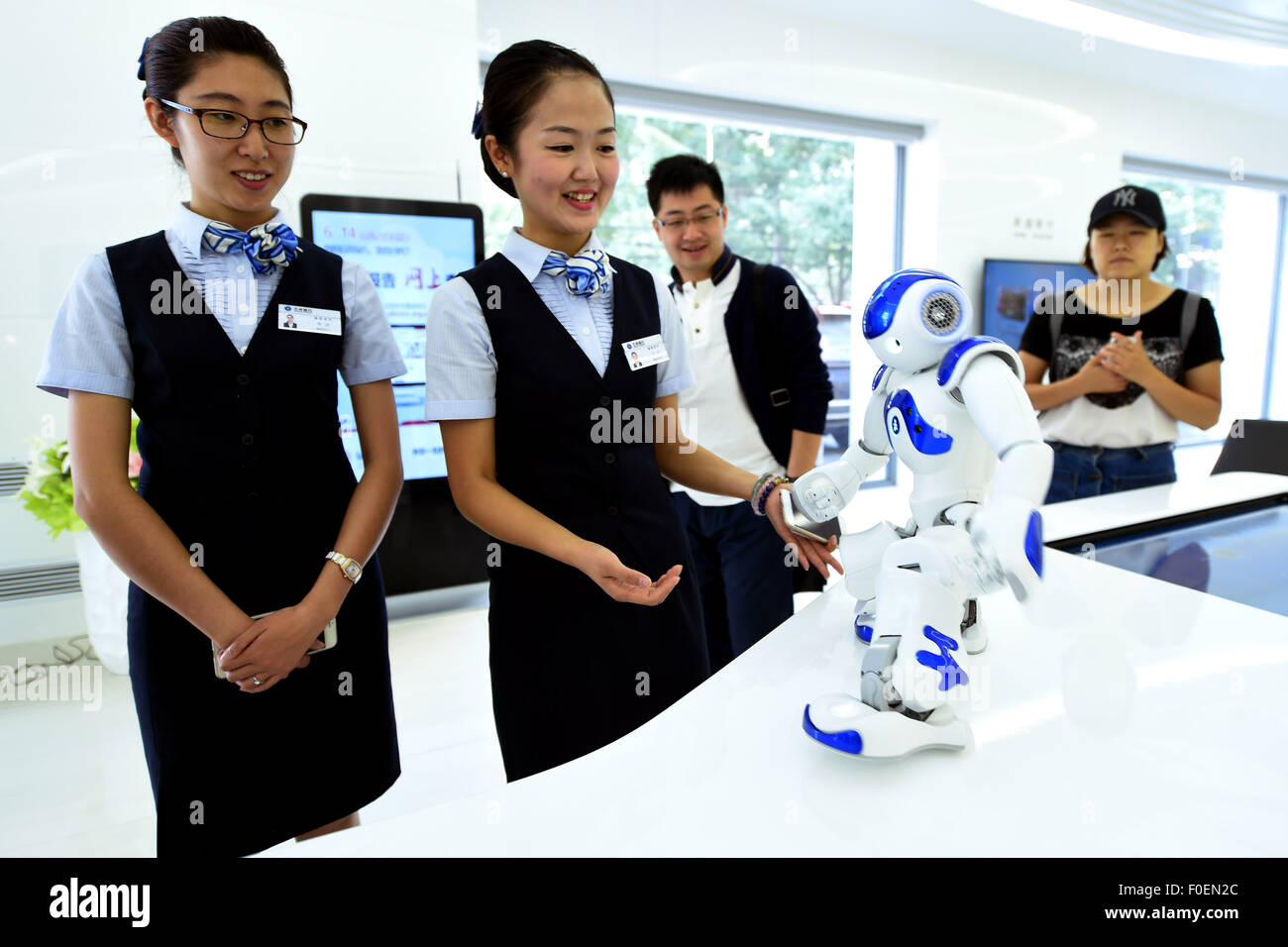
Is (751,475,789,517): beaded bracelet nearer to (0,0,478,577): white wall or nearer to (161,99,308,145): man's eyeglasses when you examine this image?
(161,99,308,145): man's eyeglasses

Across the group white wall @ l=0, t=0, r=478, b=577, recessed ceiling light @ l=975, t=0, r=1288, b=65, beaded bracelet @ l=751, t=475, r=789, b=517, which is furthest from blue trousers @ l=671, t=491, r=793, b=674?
recessed ceiling light @ l=975, t=0, r=1288, b=65

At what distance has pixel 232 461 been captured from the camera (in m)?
1.20

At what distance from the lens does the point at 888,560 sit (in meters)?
1.03

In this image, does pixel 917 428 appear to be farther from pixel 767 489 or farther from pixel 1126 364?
pixel 1126 364

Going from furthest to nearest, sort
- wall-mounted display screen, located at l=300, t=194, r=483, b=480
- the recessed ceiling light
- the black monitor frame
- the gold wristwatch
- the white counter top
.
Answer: the recessed ceiling light → the black monitor frame → wall-mounted display screen, located at l=300, t=194, r=483, b=480 → the gold wristwatch → the white counter top

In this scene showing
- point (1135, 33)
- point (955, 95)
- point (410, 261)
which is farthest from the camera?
point (955, 95)

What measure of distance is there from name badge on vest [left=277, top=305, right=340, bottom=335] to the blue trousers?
108cm

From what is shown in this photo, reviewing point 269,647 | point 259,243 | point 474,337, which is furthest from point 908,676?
point 259,243

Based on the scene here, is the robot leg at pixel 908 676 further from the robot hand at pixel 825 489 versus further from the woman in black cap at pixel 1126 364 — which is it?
the woman in black cap at pixel 1126 364

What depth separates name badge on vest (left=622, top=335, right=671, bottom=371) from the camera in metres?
1.32

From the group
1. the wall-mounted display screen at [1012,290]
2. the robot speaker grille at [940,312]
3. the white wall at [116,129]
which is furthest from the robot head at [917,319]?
the wall-mounted display screen at [1012,290]

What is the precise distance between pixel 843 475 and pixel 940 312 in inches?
11.9

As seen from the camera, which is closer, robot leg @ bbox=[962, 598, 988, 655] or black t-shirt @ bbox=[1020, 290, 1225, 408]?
robot leg @ bbox=[962, 598, 988, 655]
